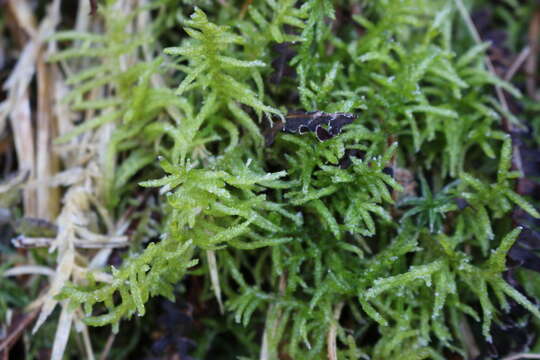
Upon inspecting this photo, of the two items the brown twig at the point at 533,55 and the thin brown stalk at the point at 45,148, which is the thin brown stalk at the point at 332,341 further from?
the brown twig at the point at 533,55

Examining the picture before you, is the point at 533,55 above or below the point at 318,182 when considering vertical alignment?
above

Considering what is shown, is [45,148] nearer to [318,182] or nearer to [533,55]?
[318,182]

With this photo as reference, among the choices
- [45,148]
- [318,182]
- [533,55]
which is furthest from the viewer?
[533,55]

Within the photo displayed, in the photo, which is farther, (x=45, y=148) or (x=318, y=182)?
(x=45, y=148)

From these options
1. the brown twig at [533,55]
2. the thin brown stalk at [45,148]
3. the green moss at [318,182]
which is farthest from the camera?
the brown twig at [533,55]

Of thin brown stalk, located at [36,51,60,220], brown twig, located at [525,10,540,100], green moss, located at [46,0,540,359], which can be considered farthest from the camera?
brown twig, located at [525,10,540,100]

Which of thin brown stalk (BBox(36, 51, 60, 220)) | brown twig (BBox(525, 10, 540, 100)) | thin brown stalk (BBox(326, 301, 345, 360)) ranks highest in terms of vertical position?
brown twig (BBox(525, 10, 540, 100))

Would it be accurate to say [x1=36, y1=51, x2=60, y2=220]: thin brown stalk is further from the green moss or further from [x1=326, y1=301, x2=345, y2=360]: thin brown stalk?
[x1=326, y1=301, x2=345, y2=360]: thin brown stalk

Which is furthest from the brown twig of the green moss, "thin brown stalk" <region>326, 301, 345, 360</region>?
"thin brown stalk" <region>326, 301, 345, 360</region>

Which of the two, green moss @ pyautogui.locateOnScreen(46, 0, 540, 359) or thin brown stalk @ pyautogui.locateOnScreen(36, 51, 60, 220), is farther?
thin brown stalk @ pyautogui.locateOnScreen(36, 51, 60, 220)

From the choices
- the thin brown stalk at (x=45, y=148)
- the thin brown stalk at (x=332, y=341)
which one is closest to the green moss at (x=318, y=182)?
the thin brown stalk at (x=332, y=341)

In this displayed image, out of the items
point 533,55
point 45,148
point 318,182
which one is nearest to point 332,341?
point 318,182

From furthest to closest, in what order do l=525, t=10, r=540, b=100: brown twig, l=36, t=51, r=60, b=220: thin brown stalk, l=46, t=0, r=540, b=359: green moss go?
l=525, t=10, r=540, b=100: brown twig < l=36, t=51, r=60, b=220: thin brown stalk < l=46, t=0, r=540, b=359: green moss
